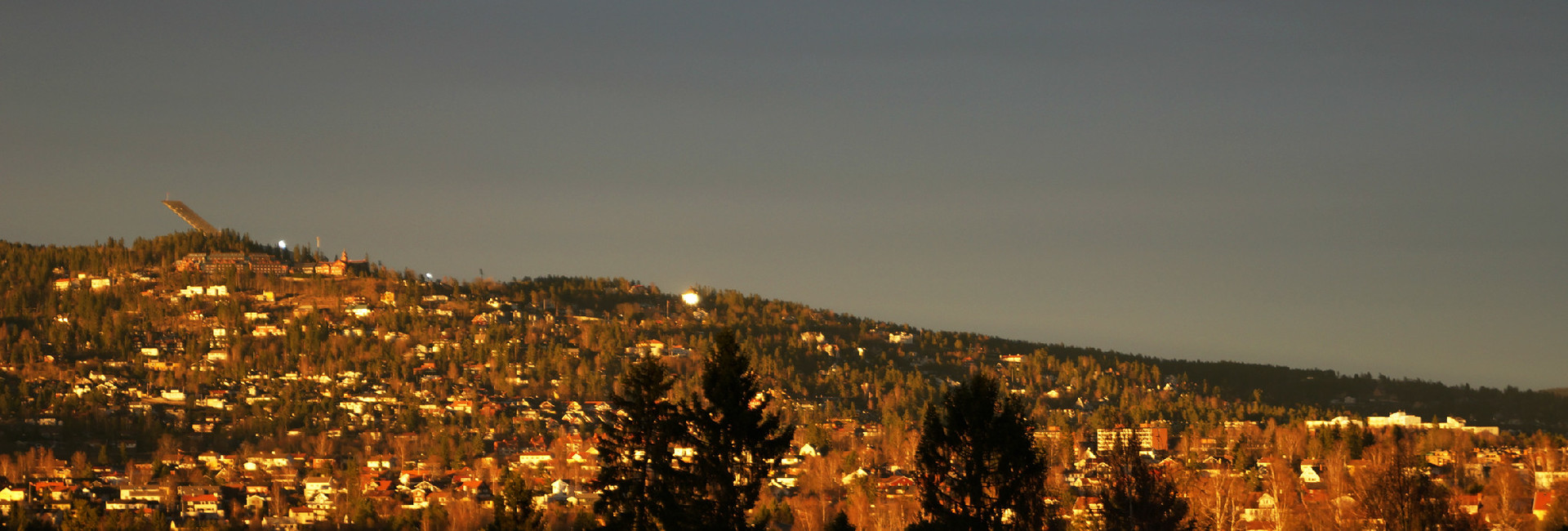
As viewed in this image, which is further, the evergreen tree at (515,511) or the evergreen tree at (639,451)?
the evergreen tree at (515,511)

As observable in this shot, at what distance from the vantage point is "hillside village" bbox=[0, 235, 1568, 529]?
104188 mm

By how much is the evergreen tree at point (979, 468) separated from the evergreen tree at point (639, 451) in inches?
287

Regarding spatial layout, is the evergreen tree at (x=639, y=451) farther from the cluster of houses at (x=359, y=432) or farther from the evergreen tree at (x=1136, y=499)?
the cluster of houses at (x=359, y=432)

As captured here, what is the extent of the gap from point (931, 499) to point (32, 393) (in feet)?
391

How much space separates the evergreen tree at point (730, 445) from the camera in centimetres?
4447

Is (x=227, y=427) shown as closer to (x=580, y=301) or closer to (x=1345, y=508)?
(x=580, y=301)

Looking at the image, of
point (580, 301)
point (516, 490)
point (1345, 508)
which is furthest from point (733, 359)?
point (580, 301)

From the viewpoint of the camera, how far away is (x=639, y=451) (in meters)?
48.2

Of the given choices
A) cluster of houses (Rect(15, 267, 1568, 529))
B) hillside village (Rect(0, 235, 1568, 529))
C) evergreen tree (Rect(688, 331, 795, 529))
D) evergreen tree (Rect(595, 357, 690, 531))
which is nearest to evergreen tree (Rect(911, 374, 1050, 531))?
evergreen tree (Rect(688, 331, 795, 529))

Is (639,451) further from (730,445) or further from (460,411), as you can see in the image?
(460,411)

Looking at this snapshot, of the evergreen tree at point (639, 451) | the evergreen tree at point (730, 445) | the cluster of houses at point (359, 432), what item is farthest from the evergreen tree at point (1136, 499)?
the evergreen tree at point (639, 451)

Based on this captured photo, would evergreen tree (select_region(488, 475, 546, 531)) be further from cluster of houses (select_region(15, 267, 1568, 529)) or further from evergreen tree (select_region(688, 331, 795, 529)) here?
cluster of houses (select_region(15, 267, 1568, 529))

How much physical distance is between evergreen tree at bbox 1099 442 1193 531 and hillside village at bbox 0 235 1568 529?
497 cm

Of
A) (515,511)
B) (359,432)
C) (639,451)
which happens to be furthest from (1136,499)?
(359,432)
